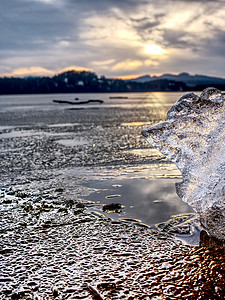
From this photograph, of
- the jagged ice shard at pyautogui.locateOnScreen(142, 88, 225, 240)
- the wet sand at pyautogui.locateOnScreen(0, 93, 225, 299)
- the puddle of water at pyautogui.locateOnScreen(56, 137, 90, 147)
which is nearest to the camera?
the wet sand at pyautogui.locateOnScreen(0, 93, 225, 299)

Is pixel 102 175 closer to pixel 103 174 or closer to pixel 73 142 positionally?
pixel 103 174

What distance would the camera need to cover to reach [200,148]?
384 centimetres

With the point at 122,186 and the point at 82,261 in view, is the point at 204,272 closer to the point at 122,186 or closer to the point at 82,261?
the point at 82,261

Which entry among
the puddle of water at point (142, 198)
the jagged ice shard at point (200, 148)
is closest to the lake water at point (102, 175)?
the puddle of water at point (142, 198)

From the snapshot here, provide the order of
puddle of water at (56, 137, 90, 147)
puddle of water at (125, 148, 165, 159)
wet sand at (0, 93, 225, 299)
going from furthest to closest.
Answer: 1. puddle of water at (56, 137, 90, 147)
2. puddle of water at (125, 148, 165, 159)
3. wet sand at (0, 93, 225, 299)

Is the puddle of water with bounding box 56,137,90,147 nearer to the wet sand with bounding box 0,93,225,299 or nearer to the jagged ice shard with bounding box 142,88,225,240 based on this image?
the wet sand with bounding box 0,93,225,299

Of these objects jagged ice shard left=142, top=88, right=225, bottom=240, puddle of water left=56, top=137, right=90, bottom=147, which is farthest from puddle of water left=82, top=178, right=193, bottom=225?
puddle of water left=56, top=137, right=90, bottom=147

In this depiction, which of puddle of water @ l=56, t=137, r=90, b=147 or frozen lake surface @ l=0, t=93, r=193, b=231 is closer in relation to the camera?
frozen lake surface @ l=0, t=93, r=193, b=231

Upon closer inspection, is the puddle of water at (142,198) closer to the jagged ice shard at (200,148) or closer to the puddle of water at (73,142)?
the jagged ice shard at (200,148)

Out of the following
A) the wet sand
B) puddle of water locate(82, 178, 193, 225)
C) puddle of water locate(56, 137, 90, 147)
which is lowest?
the wet sand

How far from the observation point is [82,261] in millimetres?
3184

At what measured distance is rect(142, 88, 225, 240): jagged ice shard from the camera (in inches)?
140

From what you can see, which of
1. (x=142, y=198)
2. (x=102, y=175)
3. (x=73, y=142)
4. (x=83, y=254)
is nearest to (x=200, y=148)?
(x=142, y=198)

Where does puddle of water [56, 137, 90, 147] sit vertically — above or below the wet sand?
above
